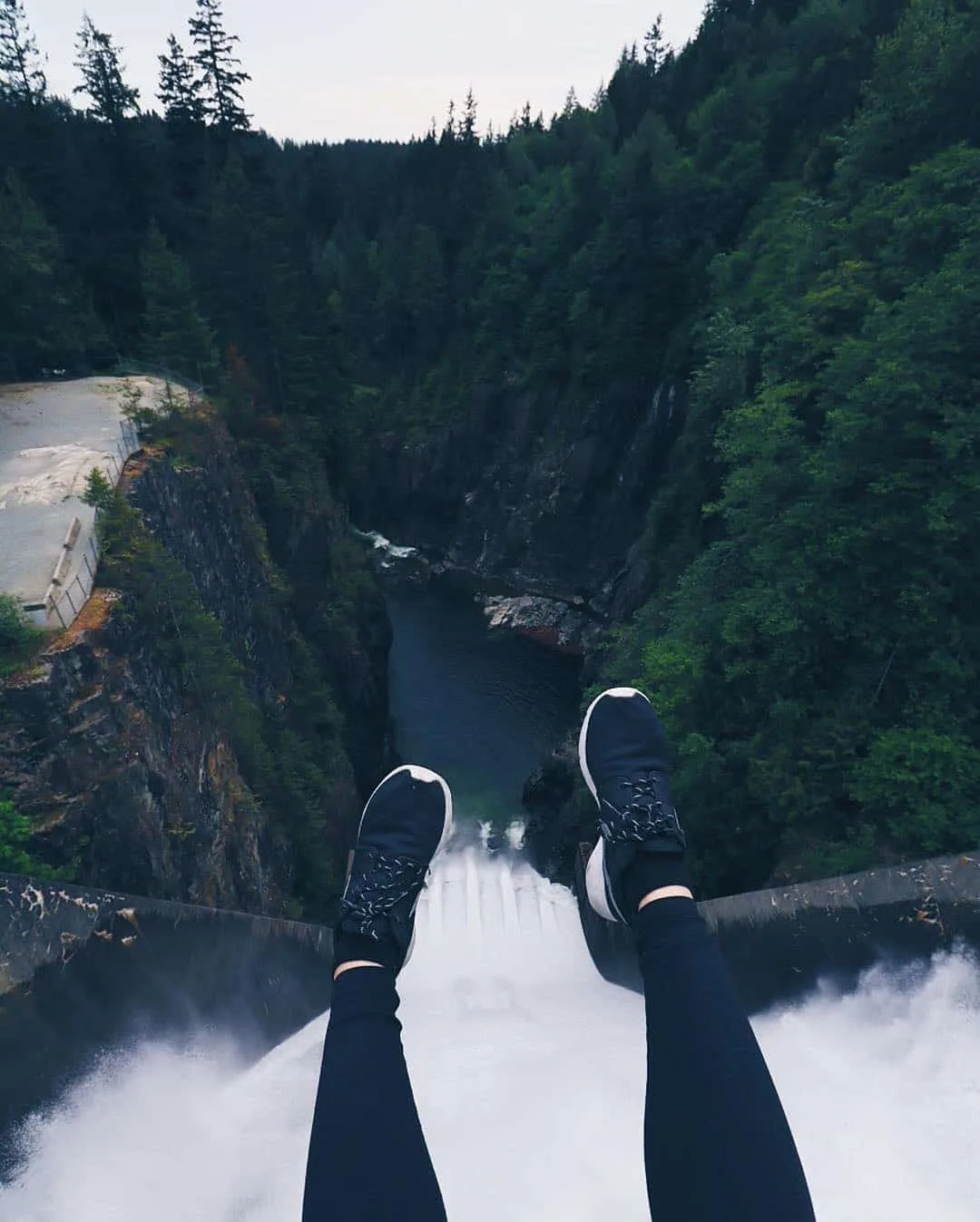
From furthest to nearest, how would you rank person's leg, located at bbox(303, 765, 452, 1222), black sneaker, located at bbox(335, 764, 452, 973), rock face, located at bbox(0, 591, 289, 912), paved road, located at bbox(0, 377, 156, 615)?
paved road, located at bbox(0, 377, 156, 615) < rock face, located at bbox(0, 591, 289, 912) < black sneaker, located at bbox(335, 764, 452, 973) < person's leg, located at bbox(303, 765, 452, 1222)

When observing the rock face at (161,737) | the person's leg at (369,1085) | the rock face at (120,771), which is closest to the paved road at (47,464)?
the rock face at (161,737)

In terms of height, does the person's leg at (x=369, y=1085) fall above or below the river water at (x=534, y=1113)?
above

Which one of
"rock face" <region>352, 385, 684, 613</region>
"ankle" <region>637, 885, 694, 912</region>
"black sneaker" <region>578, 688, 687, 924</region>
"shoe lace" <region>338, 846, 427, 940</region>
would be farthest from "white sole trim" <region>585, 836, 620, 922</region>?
"rock face" <region>352, 385, 684, 613</region>

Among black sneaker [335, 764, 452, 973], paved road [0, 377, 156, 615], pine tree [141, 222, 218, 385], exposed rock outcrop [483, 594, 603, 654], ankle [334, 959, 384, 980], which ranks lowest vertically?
exposed rock outcrop [483, 594, 603, 654]

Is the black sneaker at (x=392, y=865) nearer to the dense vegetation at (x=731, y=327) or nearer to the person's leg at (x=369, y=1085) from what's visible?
the person's leg at (x=369, y=1085)

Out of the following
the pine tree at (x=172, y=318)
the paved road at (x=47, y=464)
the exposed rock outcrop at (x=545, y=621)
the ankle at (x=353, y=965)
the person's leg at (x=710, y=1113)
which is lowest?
the exposed rock outcrop at (x=545, y=621)

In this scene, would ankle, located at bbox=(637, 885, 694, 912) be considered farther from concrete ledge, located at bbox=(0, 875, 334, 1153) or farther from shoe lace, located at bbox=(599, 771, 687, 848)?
concrete ledge, located at bbox=(0, 875, 334, 1153)

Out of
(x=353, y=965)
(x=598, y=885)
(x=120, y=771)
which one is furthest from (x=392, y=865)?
(x=120, y=771)

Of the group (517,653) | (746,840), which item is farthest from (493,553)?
(746,840)
